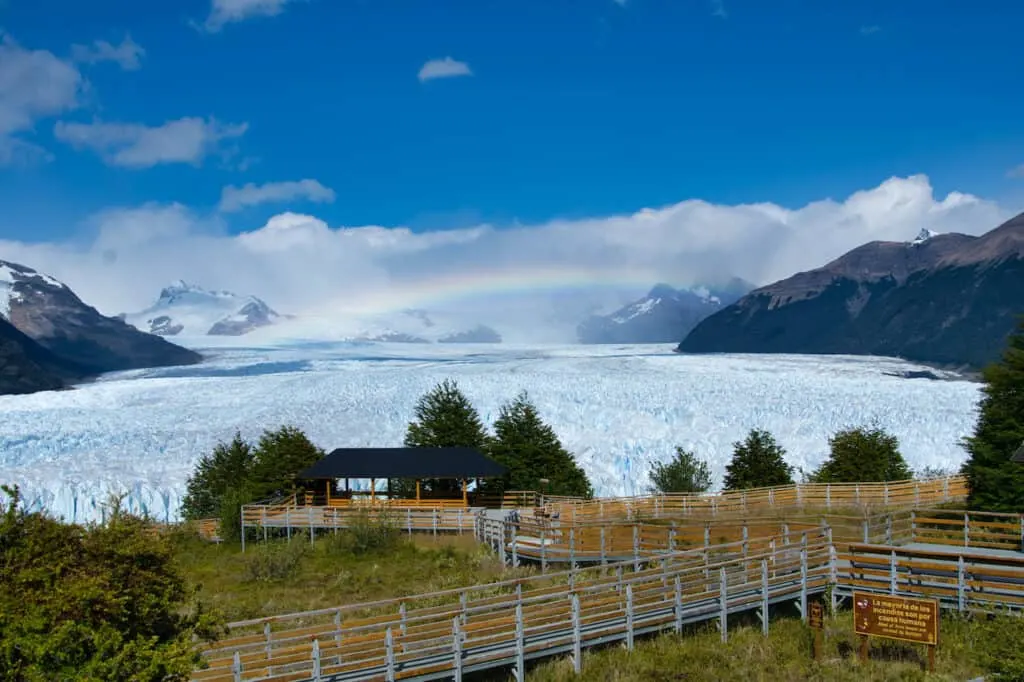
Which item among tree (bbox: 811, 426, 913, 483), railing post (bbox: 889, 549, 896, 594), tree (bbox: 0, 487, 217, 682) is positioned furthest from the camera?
tree (bbox: 811, 426, 913, 483)

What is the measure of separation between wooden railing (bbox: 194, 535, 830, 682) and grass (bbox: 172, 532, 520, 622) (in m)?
4.21

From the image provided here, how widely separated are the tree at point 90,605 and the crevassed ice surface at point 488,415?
3817 centimetres

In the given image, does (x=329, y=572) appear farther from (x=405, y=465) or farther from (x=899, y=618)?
(x=899, y=618)

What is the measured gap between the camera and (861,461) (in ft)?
150

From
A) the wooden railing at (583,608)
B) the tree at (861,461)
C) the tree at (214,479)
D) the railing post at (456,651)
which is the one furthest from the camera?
the tree at (214,479)

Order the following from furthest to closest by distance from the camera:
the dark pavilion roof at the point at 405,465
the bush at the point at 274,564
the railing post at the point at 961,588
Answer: the dark pavilion roof at the point at 405,465
the bush at the point at 274,564
the railing post at the point at 961,588

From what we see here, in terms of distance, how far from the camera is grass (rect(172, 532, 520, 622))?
24359mm

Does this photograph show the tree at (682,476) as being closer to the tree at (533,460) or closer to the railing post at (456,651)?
the tree at (533,460)

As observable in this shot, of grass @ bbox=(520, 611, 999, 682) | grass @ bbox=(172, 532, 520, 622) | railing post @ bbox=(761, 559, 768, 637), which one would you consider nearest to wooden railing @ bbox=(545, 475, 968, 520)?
grass @ bbox=(172, 532, 520, 622)

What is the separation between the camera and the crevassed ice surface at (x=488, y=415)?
52.4 metres

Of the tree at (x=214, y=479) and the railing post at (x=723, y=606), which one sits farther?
the tree at (x=214, y=479)

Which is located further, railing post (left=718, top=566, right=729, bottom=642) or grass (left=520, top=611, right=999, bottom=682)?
railing post (left=718, top=566, right=729, bottom=642)

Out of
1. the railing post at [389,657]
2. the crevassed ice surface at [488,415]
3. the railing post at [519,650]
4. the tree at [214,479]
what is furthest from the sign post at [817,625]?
the tree at [214,479]

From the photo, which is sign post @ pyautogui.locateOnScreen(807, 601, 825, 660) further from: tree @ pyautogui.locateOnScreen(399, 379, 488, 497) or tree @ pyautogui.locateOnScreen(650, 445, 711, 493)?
tree @ pyautogui.locateOnScreen(399, 379, 488, 497)
